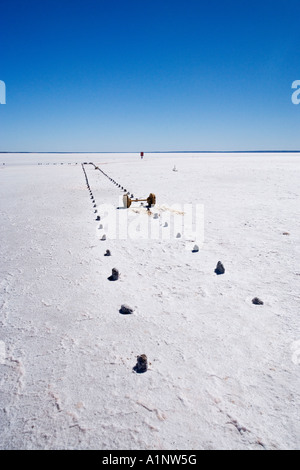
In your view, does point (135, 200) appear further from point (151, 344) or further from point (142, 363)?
point (142, 363)

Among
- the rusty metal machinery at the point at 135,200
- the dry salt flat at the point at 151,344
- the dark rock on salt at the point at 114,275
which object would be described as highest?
the rusty metal machinery at the point at 135,200

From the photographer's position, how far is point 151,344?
2416 mm

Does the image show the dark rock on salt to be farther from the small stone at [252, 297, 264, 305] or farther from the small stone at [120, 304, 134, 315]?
the small stone at [252, 297, 264, 305]

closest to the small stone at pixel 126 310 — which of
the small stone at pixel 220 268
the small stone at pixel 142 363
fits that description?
the small stone at pixel 142 363

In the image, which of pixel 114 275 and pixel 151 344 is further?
pixel 114 275

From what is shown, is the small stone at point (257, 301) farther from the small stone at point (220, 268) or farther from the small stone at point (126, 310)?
the small stone at point (126, 310)

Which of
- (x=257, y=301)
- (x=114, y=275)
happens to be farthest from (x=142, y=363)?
(x=114, y=275)

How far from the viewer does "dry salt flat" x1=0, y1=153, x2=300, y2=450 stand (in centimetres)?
167

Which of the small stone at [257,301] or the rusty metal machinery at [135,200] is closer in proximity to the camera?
the small stone at [257,301]

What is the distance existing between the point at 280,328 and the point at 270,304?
422 millimetres

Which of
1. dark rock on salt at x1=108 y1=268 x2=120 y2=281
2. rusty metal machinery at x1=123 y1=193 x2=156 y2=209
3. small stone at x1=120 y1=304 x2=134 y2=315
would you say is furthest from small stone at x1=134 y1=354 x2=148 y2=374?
rusty metal machinery at x1=123 y1=193 x2=156 y2=209

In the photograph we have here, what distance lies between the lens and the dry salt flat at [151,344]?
1.67 metres

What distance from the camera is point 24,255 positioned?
4457mm

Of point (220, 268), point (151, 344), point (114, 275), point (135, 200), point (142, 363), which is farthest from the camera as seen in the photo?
point (135, 200)
